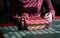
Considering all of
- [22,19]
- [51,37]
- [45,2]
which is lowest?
[51,37]

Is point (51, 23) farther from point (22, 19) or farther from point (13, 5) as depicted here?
point (13, 5)

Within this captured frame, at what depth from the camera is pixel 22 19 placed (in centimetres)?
106

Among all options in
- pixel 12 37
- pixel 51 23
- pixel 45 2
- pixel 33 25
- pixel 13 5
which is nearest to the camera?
pixel 12 37

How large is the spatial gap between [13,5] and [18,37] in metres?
0.77

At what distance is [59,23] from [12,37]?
1.54ft

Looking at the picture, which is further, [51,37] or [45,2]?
[45,2]

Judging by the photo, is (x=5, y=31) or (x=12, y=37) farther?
(x=5, y=31)

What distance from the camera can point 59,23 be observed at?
46.4 inches

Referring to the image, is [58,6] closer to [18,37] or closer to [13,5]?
[13,5]

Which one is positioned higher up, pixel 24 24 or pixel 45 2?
pixel 45 2

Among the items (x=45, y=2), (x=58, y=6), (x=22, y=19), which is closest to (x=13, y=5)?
(x=45, y=2)

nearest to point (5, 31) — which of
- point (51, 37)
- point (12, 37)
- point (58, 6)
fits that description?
point (12, 37)

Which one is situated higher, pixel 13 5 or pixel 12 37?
pixel 13 5

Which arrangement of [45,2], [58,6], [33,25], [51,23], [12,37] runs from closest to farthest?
[12,37]
[33,25]
[51,23]
[45,2]
[58,6]
